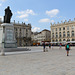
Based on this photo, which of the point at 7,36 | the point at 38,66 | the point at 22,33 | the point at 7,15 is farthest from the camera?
the point at 22,33

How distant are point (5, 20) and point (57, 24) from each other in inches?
2610

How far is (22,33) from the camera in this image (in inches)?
3115

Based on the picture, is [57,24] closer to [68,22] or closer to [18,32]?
[68,22]

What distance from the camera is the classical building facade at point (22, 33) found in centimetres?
7568

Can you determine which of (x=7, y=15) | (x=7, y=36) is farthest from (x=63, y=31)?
(x=7, y=36)

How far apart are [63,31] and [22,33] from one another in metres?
31.1

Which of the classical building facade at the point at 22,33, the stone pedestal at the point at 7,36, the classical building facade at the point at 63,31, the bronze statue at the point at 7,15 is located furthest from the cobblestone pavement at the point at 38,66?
the classical building facade at the point at 63,31

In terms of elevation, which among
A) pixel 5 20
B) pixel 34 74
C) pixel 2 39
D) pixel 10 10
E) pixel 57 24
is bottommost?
pixel 34 74

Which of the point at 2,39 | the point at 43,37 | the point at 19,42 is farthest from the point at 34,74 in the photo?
the point at 43,37

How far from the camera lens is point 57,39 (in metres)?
83.4

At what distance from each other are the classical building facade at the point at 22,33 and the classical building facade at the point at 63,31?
69.1 feet

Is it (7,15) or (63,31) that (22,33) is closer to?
(63,31)

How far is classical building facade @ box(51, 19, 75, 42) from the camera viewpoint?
74688 millimetres

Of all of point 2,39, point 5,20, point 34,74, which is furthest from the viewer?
point 5,20
